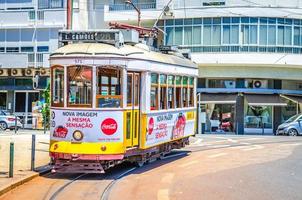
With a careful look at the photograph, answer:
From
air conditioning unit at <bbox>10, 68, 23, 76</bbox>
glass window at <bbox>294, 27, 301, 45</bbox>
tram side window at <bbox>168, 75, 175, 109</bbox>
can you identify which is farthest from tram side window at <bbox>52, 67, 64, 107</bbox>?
air conditioning unit at <bbox>10, 68, 23, 76</bbox>

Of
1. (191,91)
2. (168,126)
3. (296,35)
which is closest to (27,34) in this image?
(296,35)

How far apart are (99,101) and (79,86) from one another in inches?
24.5

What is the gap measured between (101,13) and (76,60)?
32655mm

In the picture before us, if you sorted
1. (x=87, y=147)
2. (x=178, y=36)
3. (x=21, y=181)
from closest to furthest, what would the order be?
(x=21, y=181) < (x=87, y=147) < (x=178, y=36)

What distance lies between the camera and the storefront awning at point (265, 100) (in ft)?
132

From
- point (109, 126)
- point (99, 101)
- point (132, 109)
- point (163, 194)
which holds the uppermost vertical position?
point (99, 101)

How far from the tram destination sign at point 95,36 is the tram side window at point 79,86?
0.96 meters

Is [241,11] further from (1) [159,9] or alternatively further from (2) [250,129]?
(2) [250,129]

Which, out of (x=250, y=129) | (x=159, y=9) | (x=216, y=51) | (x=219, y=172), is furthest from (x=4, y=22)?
(x=219, y=172)

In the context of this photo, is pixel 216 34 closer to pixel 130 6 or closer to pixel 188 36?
pixel 188 36

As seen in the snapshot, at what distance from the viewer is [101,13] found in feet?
151

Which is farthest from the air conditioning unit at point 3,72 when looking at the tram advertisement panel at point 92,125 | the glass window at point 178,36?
the tram advertisement panel at point 92,125

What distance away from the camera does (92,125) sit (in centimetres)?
1377

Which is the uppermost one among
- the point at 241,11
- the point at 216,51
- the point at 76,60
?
the point at 241,11
